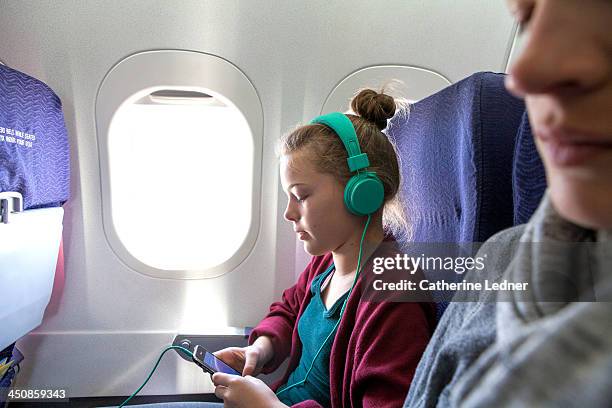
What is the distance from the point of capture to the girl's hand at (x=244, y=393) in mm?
907

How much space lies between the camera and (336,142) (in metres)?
1.04

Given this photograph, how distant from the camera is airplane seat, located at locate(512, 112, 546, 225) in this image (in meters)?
0.56

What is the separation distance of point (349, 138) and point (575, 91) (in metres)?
0.72

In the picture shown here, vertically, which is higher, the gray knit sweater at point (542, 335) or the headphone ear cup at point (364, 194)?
the headphone ear cup at point (364, 194)

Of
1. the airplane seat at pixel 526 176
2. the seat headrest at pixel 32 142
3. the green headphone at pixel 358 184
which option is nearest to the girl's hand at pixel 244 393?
the green headphone at pixel 358 184

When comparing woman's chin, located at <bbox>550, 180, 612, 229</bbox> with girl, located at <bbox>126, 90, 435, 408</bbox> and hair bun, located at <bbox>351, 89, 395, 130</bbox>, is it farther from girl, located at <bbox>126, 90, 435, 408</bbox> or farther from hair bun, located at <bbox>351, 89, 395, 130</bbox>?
hair bun, located at <bbox>351, 89, 395, 130</bbox>

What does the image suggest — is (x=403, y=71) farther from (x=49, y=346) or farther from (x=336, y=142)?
(x=49, y=346)

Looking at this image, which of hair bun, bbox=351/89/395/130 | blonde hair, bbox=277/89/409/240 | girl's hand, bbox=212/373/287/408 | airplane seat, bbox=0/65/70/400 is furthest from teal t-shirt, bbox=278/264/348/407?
airplane seat, bbox=0/65/70/400

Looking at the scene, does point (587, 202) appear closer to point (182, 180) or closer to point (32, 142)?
point (32, 142)

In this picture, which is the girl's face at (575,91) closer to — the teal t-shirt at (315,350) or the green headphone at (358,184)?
the green headphone at (358,184)

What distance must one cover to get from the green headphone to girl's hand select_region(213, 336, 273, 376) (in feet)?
1.74

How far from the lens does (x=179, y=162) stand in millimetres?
2064

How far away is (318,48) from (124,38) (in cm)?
73

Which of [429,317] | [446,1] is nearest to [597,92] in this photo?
[429,317]
